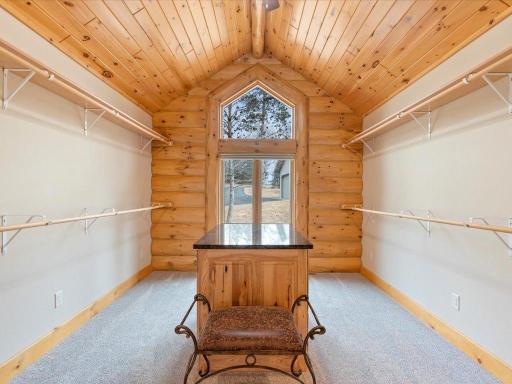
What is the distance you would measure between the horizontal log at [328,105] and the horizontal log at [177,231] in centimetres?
A: 228

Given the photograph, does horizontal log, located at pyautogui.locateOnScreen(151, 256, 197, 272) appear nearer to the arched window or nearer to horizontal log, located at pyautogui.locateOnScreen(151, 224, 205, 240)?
horizontal log, located at pyautogui.locateOnScreen(151, 224, 205, 240)

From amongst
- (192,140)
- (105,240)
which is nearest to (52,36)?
(105,240)

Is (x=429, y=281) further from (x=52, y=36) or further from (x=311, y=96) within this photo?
(x=52, y=36)

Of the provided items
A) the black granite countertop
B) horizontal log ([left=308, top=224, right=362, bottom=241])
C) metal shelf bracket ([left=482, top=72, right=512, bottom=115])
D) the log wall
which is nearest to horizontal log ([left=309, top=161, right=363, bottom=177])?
the log wall

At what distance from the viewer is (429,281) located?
8.31 ft

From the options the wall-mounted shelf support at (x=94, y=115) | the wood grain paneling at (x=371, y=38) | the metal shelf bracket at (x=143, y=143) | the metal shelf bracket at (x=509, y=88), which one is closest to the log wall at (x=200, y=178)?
the metal shelf bracket at (x=143, y=143)

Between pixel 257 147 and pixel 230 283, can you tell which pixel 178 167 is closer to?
pixel 257 147

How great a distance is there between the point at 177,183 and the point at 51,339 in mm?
2323

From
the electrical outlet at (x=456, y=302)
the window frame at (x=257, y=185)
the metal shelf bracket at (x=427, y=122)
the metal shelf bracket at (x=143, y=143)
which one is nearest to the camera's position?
the electrical outlet at (x=456, y=302)

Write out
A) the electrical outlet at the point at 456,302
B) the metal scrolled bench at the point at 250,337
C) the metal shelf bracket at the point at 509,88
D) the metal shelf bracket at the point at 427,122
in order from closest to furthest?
the metal scrolled bench at the point at 250,337 → the metal shelf bracket at the point at 509,88 → the electrical outlet at the point at 456,302 → the metal shelf bracket at the point at 427,122

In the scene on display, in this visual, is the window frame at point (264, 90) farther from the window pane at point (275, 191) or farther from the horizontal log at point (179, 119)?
the window pane at point (275, 191)

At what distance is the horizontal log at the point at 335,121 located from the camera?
4078 mm

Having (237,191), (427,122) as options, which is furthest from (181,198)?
(427,122)

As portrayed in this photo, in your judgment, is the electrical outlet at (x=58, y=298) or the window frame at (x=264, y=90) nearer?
the electrical outlet at (x=58, y=298)
